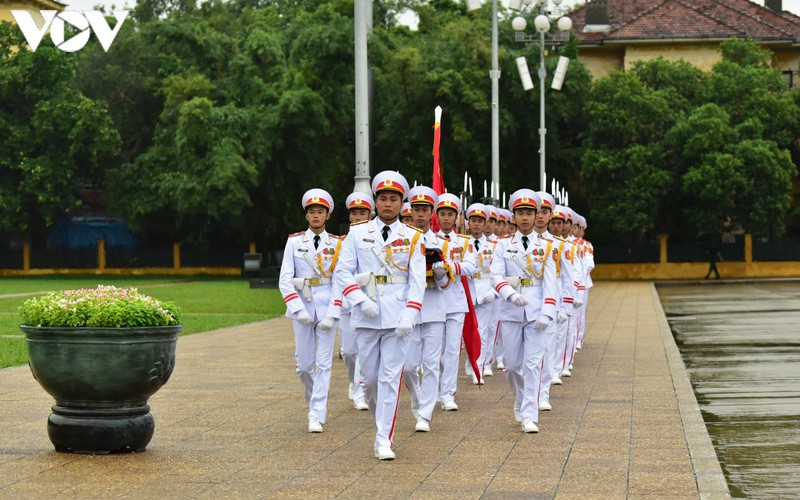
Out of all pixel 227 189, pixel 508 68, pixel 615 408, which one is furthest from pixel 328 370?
pixel 508 68

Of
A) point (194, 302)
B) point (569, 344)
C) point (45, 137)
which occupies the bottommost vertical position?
point (194, 302)

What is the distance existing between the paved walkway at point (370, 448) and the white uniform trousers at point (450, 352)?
0.30 meters

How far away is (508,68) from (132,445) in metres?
42.9

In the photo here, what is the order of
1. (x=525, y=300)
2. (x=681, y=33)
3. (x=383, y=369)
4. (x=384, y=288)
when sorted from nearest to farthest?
(x=383, y=369) → (x=384, y=288) → (x=525, y=300) → (x=681, y=33)

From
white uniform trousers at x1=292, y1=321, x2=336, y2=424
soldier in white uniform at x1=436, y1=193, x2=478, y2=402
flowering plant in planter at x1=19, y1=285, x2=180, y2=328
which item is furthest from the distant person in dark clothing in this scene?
flowering plant in planter at x1=19, y1=285, x2=180, y2=328

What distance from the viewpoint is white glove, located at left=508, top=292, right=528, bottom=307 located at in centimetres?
1122

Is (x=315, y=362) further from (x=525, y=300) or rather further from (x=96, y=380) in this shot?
(x=96, y=380)

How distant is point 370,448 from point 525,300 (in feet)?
6.98

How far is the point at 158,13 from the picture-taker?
72062mm

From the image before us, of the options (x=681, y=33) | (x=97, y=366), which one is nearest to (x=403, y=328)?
(x=97, y=366)

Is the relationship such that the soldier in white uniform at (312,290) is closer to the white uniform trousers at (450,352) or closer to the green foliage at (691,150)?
the white uniform trousers at (450,352)

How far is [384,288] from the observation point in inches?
391

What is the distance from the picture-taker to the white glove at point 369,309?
380 inches

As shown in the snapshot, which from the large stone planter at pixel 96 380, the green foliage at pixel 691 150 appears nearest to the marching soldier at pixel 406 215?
the large stone planter at pixel 96 380
